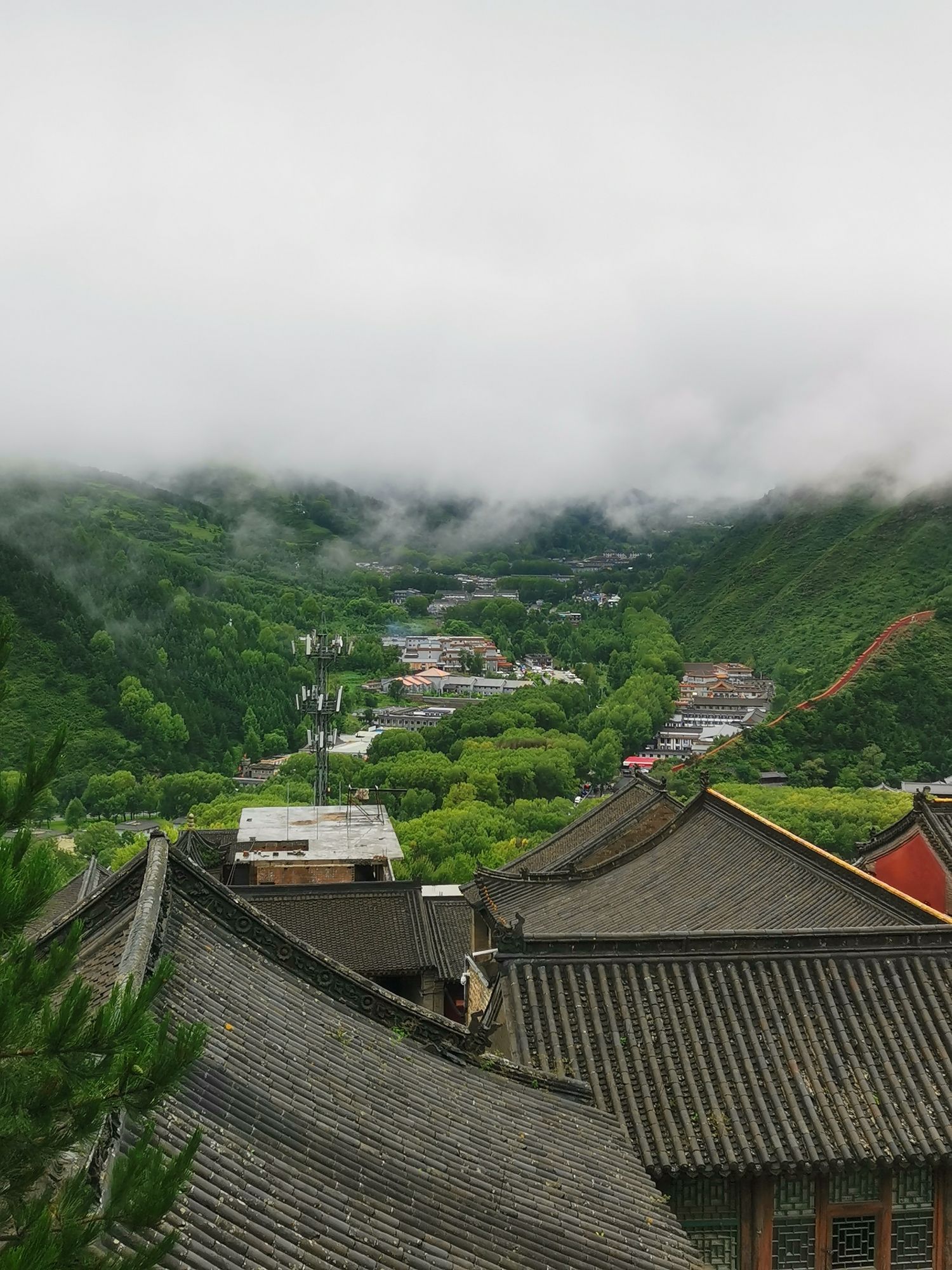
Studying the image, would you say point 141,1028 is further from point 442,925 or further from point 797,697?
point 797,697

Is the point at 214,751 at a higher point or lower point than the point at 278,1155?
higher

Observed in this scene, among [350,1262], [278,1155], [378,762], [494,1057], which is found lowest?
[350,1262]

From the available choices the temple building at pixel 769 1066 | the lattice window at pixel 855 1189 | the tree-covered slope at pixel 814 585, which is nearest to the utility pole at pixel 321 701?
the temple building at pixel 769 1066

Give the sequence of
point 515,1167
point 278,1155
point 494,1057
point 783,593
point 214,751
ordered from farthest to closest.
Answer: point 783,593
point 214,751
point 494,1057
point 515,1167
point 278,1155

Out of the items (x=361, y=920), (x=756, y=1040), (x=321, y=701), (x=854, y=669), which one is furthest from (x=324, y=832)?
(x=854, y=669)

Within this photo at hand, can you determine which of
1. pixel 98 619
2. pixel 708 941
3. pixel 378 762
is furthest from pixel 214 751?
pixel 708 941

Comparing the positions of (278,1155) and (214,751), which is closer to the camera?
(278,1155)
